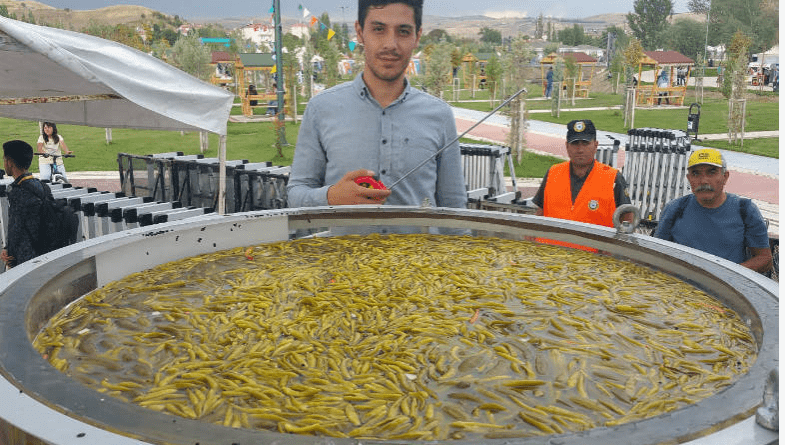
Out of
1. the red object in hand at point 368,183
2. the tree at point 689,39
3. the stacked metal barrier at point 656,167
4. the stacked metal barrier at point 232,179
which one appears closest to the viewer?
the red object in hand at point 368,183

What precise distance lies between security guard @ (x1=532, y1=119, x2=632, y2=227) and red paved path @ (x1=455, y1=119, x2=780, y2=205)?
257 cm

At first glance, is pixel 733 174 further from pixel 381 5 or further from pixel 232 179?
pixel 381 5

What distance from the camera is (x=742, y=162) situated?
21.7 m

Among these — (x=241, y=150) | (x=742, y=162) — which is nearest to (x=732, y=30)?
(x=742, y=162)

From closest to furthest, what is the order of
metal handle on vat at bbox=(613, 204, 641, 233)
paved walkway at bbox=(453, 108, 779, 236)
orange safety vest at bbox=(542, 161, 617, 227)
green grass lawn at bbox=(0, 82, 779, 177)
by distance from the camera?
metal handle on vat at bbox=(613, 204, 641, 233)
orange safety vest at bbox=(542, 161, 617, 227)
paved walkway at bbox=(453, 108, 779, 236)
green grass lawn at bbox=(0, 82, 779, 177)

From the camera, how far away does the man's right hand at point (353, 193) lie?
148 inches

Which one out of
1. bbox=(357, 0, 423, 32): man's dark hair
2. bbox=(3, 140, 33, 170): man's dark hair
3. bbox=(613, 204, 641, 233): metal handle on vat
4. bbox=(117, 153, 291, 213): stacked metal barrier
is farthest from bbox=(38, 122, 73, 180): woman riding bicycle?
bbox=(613, 204, 641, 233): metal handle on vat

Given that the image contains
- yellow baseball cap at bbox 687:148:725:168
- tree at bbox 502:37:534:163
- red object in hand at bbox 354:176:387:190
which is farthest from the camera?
tree at bbox 502:37:534:163

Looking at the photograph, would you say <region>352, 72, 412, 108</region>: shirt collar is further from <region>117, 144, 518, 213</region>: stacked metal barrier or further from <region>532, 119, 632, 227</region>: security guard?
<region>117, 144, 518, 213</region>: stacked metal barrier

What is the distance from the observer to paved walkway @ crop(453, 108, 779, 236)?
1528 centimetres

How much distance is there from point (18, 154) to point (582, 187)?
613cm

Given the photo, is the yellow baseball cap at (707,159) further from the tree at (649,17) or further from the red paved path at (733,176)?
the tree at (649,17)

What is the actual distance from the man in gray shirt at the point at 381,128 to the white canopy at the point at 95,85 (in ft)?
6.63

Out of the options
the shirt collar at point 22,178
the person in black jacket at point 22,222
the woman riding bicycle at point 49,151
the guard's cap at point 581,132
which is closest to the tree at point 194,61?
the woman riding bicycle at point 49,151
